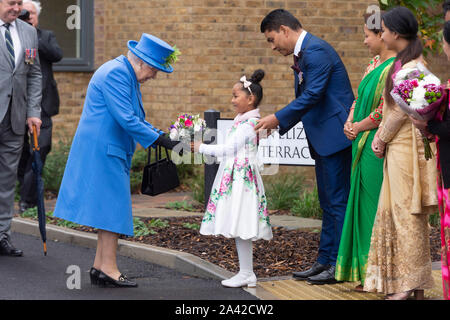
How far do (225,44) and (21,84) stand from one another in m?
5.03

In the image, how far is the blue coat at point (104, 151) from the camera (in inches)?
240

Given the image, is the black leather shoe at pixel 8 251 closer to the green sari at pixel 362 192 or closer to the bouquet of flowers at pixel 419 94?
the green sari at pixel 362 192

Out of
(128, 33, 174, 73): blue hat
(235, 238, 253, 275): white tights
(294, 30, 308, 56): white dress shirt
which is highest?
(294, 30, 308, 56): white dress shirt

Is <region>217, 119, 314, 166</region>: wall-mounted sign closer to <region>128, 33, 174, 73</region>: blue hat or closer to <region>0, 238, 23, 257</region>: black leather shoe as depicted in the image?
<region>128, 33, 174, 73</region>: blue hat

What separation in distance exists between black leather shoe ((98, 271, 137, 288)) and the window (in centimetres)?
741

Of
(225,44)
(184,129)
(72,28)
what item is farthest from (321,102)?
(72,28)

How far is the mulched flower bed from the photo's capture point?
714 cm

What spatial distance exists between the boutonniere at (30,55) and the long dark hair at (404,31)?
3.68 m

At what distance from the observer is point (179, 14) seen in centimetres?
1225

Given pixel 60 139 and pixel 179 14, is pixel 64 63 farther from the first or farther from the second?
pixel 179 14

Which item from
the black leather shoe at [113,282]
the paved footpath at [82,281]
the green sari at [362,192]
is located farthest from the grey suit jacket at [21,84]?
the green sari at [362,192]

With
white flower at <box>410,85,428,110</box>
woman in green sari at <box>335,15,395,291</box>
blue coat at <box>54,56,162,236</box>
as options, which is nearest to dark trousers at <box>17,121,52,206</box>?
blue coat at <box>54,56,162,236</box>

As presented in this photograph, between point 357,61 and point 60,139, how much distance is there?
4.88 meters

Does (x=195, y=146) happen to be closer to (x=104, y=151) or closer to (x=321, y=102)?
(x=104, y=151)
